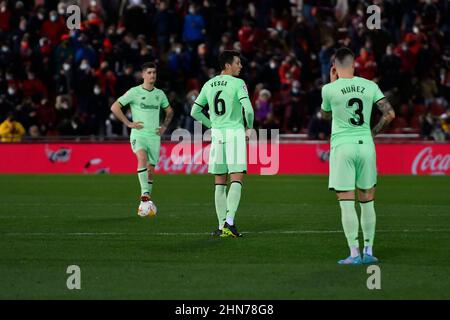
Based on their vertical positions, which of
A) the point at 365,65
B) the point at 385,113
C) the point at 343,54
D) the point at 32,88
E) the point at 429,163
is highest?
the point at 365,65

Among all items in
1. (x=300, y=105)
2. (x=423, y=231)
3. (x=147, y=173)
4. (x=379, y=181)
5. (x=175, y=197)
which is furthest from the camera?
(x=300, y=105)

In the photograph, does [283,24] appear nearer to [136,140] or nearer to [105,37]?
[105,37]

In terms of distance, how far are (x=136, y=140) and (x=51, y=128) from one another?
13429mm

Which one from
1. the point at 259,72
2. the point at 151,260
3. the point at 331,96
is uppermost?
the point at 259,72

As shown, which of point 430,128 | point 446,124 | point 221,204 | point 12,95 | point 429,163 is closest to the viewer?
point 221,204

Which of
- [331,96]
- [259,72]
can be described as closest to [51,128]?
[259,72]

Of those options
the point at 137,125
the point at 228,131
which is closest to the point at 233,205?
the point at 228,131

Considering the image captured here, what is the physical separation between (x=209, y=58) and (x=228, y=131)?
694 inches

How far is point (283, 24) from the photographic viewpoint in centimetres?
3422

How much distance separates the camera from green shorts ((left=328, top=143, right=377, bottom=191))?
471 inches

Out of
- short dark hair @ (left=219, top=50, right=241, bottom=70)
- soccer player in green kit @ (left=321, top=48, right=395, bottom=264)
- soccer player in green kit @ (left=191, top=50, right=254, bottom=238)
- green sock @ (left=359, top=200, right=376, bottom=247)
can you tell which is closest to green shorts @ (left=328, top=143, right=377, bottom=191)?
soccer player in green kit @ (left=321, top=48, right=395, bottom=264)

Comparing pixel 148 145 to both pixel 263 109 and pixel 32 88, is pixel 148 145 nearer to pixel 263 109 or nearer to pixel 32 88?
pixel 263 109

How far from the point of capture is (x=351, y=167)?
39.3 ft

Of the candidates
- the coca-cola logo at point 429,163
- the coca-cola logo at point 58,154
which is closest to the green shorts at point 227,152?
the coca-cola logo at point 429,163
